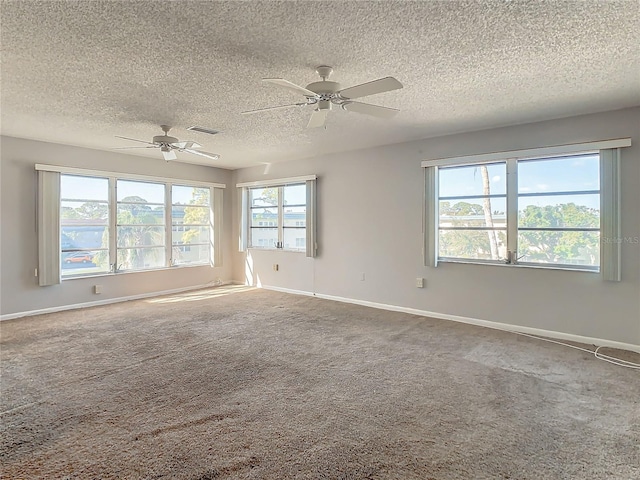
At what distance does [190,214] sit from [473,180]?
5.28 meters

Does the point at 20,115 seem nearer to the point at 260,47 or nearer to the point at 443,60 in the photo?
the point at 260,47

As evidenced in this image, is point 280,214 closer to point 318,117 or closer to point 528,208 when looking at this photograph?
point 318,117

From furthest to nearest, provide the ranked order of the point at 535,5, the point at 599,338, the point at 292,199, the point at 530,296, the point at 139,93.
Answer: the point at 292,199, the point at 530,296, the point at 599,338, the point at 139,93, the point at 535,5

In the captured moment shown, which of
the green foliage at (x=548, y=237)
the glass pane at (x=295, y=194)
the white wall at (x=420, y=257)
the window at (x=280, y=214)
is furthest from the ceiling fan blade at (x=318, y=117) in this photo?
the glass pane at (x=295, y=194)

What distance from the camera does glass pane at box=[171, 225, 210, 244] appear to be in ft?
22.6

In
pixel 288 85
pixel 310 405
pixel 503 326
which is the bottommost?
pixel 310 405

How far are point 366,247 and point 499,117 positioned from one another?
263 cm

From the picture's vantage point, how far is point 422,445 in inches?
83.1

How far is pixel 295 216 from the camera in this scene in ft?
22.5

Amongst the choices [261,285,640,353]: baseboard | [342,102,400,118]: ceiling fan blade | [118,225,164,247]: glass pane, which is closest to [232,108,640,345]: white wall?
[261,285,640,353]: baseboard

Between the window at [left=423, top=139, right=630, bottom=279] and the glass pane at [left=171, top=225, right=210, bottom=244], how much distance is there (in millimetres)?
4637

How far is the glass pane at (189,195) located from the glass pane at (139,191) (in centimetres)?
25

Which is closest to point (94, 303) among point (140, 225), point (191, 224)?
point (140, 225)

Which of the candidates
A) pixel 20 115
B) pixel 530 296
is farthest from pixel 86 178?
pixel 530 296
